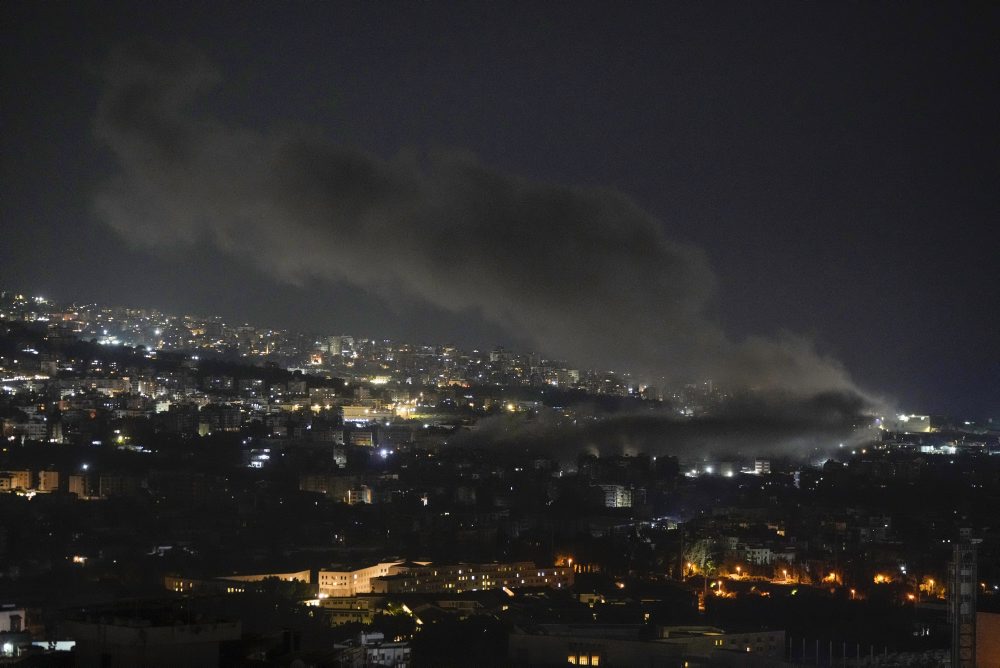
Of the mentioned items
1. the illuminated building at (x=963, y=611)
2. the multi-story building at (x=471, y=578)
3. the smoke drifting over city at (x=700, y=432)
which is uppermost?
the smoke drifting over city at (x=700, y=432)

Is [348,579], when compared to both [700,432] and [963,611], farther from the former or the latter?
[700,432]

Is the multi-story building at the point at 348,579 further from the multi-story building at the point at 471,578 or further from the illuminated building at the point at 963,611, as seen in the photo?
the illuminated building at the point at 963,611

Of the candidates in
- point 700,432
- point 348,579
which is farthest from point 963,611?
point 700,432

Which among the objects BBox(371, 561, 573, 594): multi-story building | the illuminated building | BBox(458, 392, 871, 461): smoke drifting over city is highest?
BBox(458, 392, 871, 461): smoke drifting over city

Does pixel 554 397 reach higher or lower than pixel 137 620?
higher

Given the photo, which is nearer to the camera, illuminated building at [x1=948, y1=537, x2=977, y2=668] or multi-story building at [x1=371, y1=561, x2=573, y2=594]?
illuminated building at [x1=948, y1=537, x2=977, y2=668]

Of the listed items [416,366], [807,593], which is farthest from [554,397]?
[807,593]

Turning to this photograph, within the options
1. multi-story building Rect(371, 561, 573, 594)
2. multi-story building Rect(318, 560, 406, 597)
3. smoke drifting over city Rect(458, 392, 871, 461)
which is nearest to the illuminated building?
multi-story building Rect(318, 560, 406, 597)

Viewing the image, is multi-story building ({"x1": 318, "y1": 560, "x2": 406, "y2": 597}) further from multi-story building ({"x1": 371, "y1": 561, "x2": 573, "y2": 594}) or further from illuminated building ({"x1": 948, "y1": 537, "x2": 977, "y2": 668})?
illuminated building ({"x1": 948, "y1": 537, "x2": 977, "y2": 668})

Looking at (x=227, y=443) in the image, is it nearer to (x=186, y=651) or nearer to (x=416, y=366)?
(x=416, y=366)

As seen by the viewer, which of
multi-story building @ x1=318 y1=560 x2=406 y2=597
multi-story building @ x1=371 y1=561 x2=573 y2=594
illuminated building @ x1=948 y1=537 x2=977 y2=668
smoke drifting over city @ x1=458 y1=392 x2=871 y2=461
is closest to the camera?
illuminated building @ x1=948 y1=537 x2=977 y2=668

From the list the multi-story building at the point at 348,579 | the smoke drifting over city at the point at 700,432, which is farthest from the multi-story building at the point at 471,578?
the smoke drifting over city at the point at 700,432
